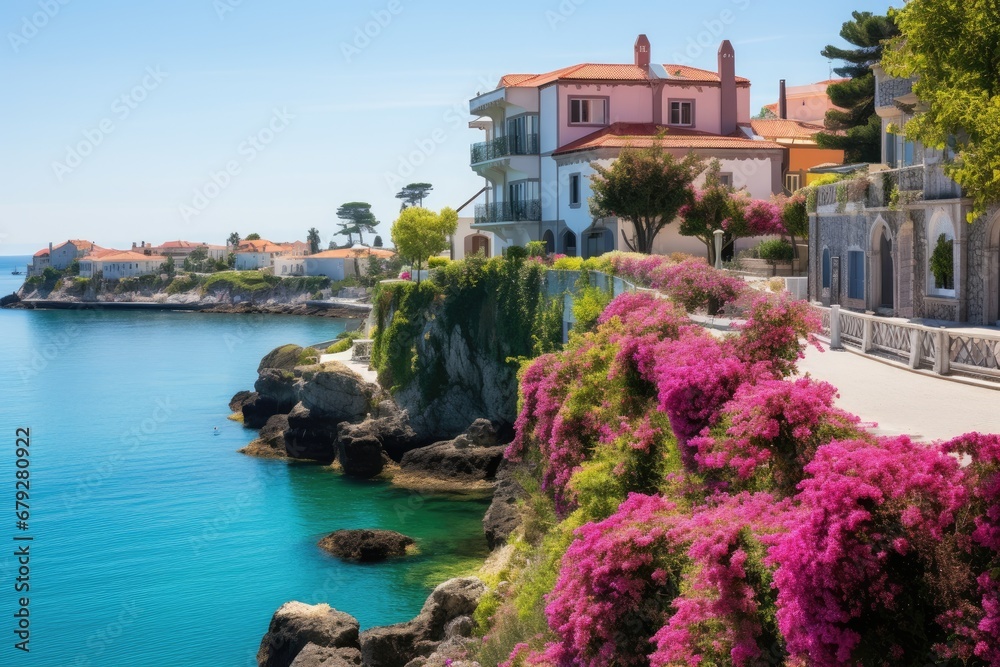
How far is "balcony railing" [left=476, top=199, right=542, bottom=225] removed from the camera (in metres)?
56.9

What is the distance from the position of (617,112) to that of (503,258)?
11.3 m

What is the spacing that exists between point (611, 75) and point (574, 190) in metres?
7.36

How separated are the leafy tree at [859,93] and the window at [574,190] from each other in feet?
37.8

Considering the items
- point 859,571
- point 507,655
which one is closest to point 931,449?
point 859,571

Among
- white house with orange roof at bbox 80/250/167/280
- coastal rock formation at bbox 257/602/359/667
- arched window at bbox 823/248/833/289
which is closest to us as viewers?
coastal rock formation at bbox 257/602/359/667

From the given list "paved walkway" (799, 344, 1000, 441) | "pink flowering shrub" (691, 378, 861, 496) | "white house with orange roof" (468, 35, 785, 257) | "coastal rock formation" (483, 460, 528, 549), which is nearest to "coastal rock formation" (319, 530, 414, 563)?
"coastal rock formation" (483, 460, 528, 549)

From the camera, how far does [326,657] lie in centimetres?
2275

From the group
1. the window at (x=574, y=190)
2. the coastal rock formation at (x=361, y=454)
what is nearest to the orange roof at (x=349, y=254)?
the window at (x=574, y=190)

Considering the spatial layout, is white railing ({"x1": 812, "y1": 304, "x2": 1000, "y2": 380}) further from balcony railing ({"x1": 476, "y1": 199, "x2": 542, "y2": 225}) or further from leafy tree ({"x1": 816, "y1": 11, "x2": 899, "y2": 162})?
balcony railing ({"x1": 476, "y1": 199, "x2": 542, "y2": 225})

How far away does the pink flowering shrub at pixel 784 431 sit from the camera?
12492mm

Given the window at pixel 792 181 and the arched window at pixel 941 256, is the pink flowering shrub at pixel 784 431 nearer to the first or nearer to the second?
the arched window at pixel 941 256

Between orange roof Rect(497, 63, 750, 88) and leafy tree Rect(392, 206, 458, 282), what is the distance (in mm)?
9712

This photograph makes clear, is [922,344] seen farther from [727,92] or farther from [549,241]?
[727,92]

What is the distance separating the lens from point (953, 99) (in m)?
13.8
